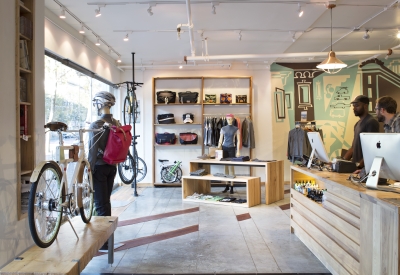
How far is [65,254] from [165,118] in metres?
6.17

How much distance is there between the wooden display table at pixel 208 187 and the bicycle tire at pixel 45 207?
406 centimetres

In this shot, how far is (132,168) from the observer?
7.66m

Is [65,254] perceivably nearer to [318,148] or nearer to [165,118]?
[318,148]

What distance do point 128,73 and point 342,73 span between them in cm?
551

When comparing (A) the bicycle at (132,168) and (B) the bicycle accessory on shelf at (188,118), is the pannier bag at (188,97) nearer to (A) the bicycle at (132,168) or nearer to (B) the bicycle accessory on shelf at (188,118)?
(B) the bicycle accessory on shelf at (188,118)

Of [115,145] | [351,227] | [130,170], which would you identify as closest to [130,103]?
[130,170]

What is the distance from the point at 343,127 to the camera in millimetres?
8602

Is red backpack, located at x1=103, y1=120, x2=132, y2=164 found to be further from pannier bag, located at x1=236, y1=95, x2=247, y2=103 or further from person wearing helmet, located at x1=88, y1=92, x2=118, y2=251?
pannier bag, located at x1=236, y1=95, x2=247, y2=103

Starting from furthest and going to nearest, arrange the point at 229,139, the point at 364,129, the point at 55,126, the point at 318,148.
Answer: the point at 229,139, the point at 364,129, the point at 318,148, the point at 55,126

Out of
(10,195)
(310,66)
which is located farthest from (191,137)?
(10,195)

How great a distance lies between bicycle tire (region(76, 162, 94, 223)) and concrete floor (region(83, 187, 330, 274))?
623 millimetres

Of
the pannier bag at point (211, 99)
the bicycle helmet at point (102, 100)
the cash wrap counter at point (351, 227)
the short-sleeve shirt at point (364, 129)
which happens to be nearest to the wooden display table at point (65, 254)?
the bicycle helmet at point (102, 100)

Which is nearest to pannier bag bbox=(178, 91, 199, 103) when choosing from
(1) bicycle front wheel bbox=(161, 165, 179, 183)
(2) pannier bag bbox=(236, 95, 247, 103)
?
(2) pannier bag bbox=(236, 95, 247, 103)

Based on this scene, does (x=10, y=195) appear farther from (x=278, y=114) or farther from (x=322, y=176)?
(x=278, y=114)
